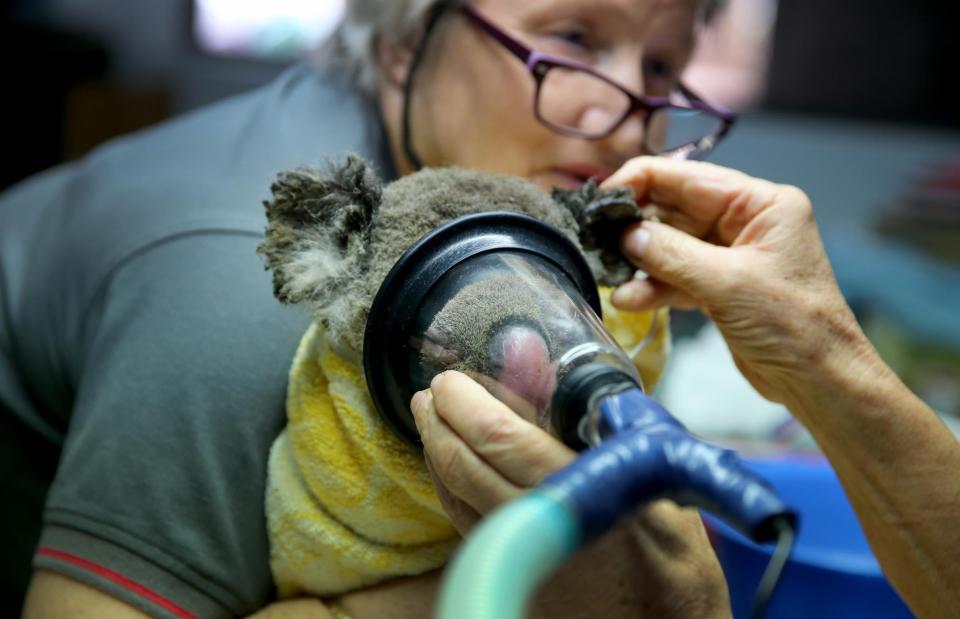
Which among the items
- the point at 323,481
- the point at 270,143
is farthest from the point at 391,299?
the point at 270,143

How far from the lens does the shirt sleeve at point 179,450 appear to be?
25.8 inches

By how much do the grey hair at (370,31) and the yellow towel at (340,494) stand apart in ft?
1.54

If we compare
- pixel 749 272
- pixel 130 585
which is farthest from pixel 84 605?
pixel 749 272

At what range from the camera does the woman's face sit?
0.94 metres

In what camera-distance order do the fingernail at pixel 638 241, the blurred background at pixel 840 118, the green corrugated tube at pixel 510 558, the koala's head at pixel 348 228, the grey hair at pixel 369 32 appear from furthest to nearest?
the blurred background at pixel 840 118, the grey hair at pixel 369 32, the fingernail at pixel 638 241, the koala's head at pixel 348 228, the green corrugated tube at pixel 510 558

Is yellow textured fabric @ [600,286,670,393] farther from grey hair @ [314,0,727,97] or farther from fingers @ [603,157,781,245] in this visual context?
grey hair @ [314,0,727,97]

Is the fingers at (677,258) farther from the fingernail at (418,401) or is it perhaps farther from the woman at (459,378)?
the fingernail at (418,401)

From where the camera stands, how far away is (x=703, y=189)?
2.76ft

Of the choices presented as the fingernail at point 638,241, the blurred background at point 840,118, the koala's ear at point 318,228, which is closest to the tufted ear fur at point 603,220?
the fingernail at point 638,241

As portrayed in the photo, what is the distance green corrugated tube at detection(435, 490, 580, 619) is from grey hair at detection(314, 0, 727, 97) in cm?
75

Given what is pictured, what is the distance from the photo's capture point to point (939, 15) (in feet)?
8.36

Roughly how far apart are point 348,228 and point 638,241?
25 cm

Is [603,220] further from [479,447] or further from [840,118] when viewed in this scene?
[840,118]

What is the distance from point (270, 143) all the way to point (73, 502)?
373mm
